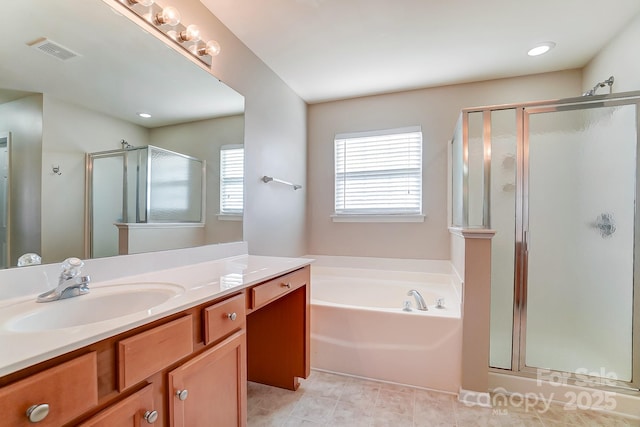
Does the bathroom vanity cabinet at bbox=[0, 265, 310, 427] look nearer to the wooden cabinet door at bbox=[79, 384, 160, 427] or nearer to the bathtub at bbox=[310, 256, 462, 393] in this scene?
the wooden cabinet door at bbox=[79, 384, 160, 427]

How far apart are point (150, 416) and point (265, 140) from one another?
73.8 inches

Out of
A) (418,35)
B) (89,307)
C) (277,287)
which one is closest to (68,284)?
(89,307)

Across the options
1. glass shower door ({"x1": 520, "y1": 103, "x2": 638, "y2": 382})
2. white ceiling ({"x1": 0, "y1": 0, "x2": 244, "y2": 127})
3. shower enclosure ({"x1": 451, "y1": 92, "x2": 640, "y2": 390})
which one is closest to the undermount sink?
white ceiling ({"x1": 0, "y1": 0, "x2": 244, "y2": 127})

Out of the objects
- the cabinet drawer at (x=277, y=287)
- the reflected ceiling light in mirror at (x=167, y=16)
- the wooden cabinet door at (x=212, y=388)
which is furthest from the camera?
the reflected ceiling light in mirror at (x=167, y=16)

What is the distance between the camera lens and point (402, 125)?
9.11 feet

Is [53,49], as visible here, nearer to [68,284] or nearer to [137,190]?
[137,190]

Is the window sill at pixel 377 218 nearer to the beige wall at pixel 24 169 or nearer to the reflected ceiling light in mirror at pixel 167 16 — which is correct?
the reflected ceiling light in mirror at pixel 167 16

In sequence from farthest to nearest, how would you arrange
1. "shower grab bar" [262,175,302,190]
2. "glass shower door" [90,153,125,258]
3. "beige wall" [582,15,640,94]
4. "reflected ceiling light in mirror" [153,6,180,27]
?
1. "shower grab bar" [262,175,302,190]
2. "beige wall" [582,15,640,94]
3. "reflected ceiling light in mirror" [153,6,180,27]
4. "glass shower door" [90,153,125,258]

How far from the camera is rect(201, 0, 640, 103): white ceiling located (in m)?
1.65

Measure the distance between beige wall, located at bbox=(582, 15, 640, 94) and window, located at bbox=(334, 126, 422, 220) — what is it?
51.4 inches

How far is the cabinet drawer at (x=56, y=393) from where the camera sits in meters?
0.50

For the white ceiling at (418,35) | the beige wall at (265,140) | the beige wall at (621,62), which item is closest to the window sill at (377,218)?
the beige wall at (265,140)

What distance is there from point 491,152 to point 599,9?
0.94 m

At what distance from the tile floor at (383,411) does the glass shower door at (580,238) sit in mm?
304
